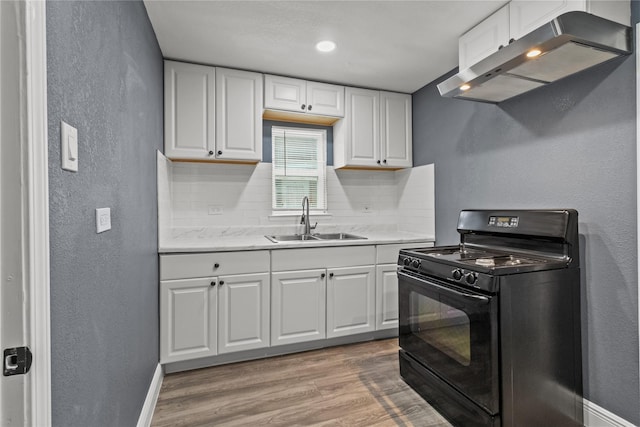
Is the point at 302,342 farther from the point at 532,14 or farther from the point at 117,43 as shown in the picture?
the point at 532,14

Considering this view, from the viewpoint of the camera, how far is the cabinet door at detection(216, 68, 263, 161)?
9.30ft

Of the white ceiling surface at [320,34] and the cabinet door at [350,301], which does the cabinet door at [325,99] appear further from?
the cabinet door at [350,301]

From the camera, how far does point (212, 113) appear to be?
2.81 m

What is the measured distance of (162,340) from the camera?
2.39 m

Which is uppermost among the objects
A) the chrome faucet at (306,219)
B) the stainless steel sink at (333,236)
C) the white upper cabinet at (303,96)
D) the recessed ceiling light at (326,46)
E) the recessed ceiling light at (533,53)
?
the recessed ceiling light at (326,46)

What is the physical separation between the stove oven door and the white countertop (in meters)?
0.73

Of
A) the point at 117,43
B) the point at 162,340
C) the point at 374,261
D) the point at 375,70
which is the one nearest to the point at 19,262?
the point at 117,43

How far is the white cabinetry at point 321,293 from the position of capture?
268 cm

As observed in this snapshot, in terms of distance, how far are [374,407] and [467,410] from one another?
0.54 m

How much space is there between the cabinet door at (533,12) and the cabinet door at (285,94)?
1.70m

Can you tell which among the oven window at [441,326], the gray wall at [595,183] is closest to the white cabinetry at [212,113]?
the oven window at [441,326]

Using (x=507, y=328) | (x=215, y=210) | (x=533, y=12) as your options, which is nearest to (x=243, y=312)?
(x=215, y=210)

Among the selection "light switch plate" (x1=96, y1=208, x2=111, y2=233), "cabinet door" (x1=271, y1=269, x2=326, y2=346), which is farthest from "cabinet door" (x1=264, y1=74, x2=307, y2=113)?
"light switch plate" (x1=96, y1=208, x2=111, y2=233)

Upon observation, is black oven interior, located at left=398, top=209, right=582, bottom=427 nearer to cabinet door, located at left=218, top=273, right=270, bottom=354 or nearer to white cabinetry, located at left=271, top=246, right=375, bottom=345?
white cabinetry, located at left=271, top=246, right=375, bottom=345
